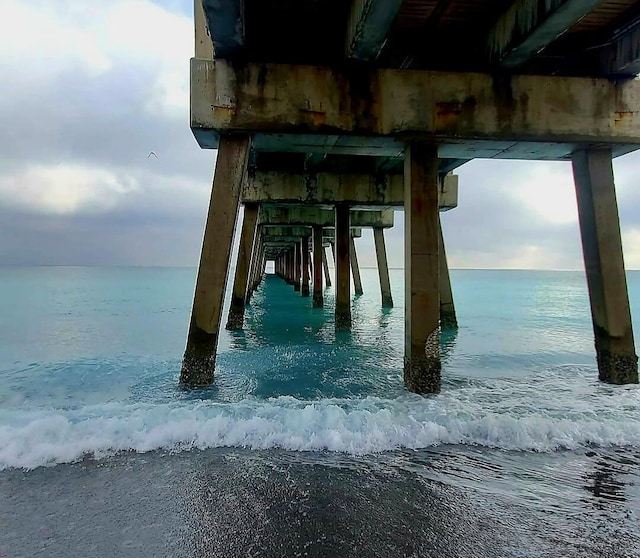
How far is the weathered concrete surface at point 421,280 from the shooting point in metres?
6.09

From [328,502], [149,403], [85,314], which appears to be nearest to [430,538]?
[328,502]

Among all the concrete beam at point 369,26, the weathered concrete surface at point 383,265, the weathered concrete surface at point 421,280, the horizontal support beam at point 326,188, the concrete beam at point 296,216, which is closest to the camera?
the concrete beam at point 369,26

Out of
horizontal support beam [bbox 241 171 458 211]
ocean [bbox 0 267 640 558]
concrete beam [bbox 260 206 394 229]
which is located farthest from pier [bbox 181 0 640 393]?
concrete beam [bbox 260 206 394 229]

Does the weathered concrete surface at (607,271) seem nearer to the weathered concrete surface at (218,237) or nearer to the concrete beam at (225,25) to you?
the weathered concrete surface at (218,237)

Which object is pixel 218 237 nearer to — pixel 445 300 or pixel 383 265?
pixel 445 300

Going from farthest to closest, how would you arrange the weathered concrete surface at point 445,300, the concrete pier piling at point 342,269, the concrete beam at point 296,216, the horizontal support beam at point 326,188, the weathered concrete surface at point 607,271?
the concrete beam at point 296,216
the concrete pier piling at point 342,269
the weathered concrete surface at point 445,300
the horizontal support beam at point 326,188
the weathered concrete surface at point 607,271

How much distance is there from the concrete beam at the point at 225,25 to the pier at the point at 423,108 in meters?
0.03

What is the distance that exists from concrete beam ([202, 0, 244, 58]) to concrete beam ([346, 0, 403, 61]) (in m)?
1.21

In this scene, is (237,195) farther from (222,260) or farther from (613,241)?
(613,241)

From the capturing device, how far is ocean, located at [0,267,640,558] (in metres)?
2.69

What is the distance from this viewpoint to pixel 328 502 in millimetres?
3105

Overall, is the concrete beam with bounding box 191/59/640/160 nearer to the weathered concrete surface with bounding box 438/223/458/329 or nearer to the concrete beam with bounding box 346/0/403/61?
the concrete beam with bounding box 346/0/403/61

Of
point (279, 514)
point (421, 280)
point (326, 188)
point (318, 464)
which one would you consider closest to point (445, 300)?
point (326, 188)

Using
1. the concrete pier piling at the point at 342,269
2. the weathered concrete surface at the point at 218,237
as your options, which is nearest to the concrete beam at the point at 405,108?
the weathered concrete surface at the point at 218,237
